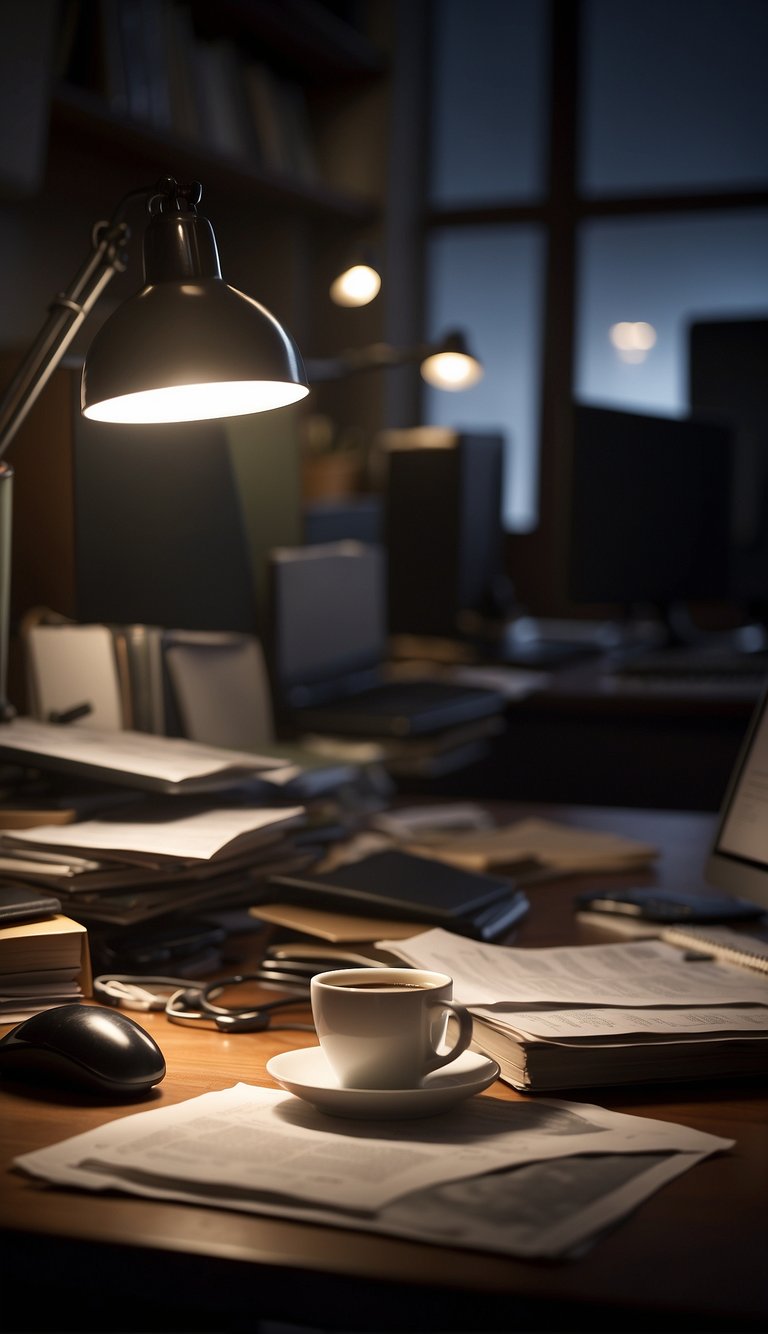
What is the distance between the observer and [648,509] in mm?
3270

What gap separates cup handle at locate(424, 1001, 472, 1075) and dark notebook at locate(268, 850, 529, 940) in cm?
37

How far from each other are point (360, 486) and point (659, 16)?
1.88 m

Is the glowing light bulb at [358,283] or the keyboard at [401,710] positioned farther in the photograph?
the keyboard at [401,710]

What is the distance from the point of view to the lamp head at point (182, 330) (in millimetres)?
1042

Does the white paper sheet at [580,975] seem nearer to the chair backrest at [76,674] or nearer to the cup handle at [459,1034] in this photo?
the cup handle at [459,1034]

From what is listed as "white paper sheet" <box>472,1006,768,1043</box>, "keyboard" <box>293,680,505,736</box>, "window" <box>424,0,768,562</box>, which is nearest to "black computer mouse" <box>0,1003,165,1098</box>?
"white paper sheet" <box>472,1006,768,1043</box>

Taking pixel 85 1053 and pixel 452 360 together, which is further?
pixel 452 360

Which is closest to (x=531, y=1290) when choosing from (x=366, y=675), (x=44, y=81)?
(x=366, y=675)

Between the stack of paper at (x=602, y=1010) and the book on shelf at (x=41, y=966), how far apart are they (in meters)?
0.25

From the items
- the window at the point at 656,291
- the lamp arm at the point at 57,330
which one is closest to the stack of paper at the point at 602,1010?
the lamp arm at the point at 57,330

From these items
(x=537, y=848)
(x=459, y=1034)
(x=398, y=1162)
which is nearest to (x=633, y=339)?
(x=537, y=848)

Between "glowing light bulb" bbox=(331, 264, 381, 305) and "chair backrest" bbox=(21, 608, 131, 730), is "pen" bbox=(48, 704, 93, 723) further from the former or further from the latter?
"glowing light bulb" bbox=(331, 264, 381, 305)

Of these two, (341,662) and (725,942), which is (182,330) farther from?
(341,662)

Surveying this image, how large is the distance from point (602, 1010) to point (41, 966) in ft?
1.41
